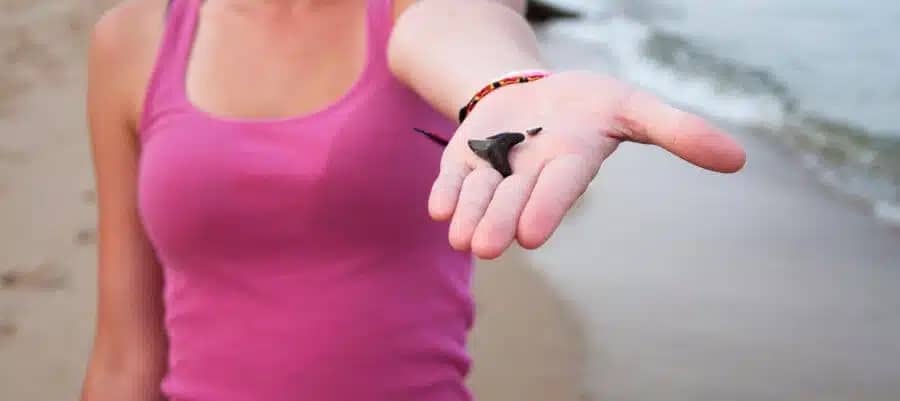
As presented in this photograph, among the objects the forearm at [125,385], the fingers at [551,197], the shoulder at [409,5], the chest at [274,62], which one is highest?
the fingers at [551,197]

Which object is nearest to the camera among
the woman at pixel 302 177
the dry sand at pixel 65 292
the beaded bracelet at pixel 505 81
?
the beaded bracelet at pixel 505 81

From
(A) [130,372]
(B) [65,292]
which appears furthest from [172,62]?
(B) [65,292]

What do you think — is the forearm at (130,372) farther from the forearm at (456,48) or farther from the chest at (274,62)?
the forearm at (456,48)

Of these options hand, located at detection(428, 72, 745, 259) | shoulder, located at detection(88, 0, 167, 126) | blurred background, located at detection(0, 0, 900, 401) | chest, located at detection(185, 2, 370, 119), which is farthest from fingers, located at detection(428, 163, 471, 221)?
blurred background, located at detection(0, 0, 900, 401)

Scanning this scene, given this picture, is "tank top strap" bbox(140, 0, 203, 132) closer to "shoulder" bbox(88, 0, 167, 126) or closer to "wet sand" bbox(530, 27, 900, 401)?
"shoulder" bbox(88, 0, 167, 126)

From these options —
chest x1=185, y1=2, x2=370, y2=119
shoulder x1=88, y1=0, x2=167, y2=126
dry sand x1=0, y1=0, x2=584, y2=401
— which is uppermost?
chest x1=185, y1=2, x2=370, y2=119

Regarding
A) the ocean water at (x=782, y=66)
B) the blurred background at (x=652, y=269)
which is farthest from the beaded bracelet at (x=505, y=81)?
the ocean water at (x=782, y=66)

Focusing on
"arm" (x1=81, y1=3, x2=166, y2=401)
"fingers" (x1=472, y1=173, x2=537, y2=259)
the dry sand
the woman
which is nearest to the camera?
"fingers" (x1=472, y1=173, x2=537, y2=259)

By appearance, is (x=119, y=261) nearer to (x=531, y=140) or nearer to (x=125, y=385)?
(x=125, y=385)
